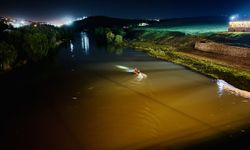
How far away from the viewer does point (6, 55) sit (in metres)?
36.7

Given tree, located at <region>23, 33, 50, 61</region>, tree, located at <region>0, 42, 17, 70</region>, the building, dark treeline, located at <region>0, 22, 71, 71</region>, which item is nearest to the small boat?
tree, located at <region>0, 42, 17, 70</region>

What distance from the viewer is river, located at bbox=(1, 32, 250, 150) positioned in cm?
1819

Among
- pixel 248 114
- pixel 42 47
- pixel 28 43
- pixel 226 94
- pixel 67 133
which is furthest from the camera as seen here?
pixel 42 47

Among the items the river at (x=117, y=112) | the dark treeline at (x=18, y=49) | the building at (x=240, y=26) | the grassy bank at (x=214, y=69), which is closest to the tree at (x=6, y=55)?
the dark treeline at (x=18, y=49)

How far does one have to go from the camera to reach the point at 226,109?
78.7 feet

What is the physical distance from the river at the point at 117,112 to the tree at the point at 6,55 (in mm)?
2065

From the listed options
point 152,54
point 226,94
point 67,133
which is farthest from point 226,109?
point 152,54

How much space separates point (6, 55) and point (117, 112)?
21753mm

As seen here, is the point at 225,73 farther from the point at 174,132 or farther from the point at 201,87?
the point at 174,132

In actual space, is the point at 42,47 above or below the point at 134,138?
above

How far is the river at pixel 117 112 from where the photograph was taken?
1819 centimetres

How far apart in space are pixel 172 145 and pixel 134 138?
2.67 meters

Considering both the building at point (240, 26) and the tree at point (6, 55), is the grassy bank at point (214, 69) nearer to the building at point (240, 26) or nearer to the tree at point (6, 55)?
the building at point (240, 26)

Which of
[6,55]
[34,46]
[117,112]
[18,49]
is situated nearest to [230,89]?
[117,112]
